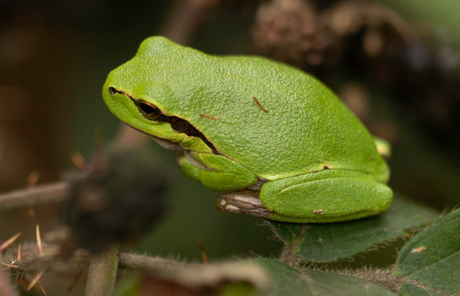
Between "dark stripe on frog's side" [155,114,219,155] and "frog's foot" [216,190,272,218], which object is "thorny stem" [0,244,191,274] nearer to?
"frog's foot" [216,190,272,218]

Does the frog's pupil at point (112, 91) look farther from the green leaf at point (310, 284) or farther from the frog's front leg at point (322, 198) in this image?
the green leaf at point (310, 284)

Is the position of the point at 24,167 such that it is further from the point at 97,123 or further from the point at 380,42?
the point at 380,42

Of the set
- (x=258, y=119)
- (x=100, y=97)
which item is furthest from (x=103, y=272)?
(x=100, y=97)

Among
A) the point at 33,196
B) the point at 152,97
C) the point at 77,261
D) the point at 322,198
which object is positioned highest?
the point at 152,97

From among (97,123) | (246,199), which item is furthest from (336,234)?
(97,123)

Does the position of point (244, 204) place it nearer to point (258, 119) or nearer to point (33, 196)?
point (258, 119)
